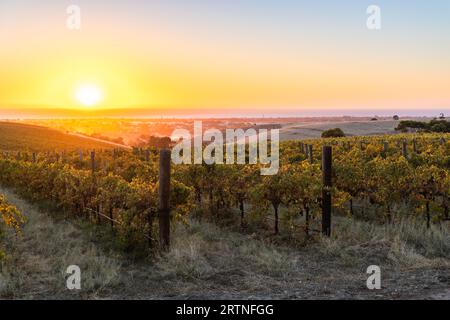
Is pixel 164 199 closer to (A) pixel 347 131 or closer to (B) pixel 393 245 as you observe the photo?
(B) pixel 393 245

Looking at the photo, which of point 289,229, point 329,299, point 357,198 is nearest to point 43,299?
point 329,299

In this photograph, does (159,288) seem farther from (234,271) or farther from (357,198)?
(357,198)

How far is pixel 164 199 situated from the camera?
8.00m

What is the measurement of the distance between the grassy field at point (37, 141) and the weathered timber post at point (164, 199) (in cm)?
5218

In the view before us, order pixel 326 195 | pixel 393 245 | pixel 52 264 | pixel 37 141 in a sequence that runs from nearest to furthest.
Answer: pixel 52 264
pixel 393 245
pixel 326 195
pixel 37 141

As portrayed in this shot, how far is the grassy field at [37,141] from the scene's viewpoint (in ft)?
194

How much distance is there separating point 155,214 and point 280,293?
306 centimetres

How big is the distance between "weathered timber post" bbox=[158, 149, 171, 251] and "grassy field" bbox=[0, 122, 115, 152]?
52182 mm

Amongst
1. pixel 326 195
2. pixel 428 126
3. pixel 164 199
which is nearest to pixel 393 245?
pixel 326 195

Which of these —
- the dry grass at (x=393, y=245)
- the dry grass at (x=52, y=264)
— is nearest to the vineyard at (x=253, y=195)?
the dry grass at (x=393, y=245)

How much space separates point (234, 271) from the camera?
7.26m

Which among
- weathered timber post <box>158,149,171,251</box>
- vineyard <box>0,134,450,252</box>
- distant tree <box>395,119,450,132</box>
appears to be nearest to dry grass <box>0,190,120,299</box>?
vineyard <box>0,134,450,252</box>

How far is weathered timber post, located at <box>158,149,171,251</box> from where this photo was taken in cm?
795

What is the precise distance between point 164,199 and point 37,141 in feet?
209
